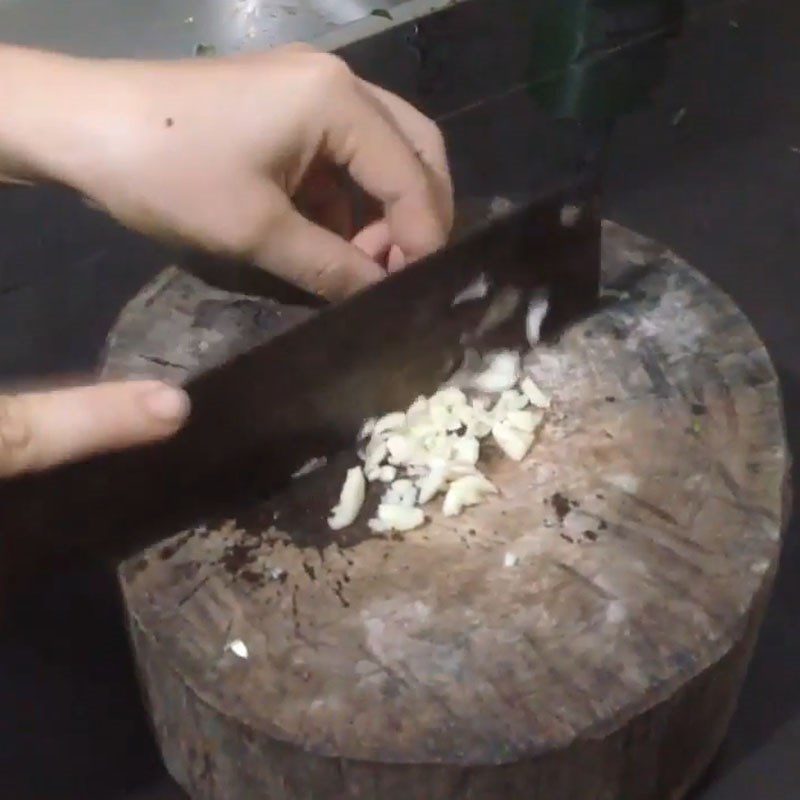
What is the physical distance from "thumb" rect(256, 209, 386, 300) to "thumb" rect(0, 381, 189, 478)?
0.17 metres

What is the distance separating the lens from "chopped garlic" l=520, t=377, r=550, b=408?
0.82 m

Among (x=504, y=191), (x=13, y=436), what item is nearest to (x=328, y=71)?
(x=13, y=436)

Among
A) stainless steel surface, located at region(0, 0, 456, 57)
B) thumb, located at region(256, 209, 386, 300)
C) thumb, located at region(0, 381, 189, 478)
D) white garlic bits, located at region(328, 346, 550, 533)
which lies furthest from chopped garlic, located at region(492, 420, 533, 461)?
stainless steel surface, located at region(0, 0, 456, 57)

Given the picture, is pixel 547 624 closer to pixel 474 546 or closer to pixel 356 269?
pixel 474 546

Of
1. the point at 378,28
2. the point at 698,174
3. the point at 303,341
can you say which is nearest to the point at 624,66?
the point at 698,174

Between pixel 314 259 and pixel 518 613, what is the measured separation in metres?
0.28

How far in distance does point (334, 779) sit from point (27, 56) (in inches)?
19.8

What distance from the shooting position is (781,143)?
1.33 metres

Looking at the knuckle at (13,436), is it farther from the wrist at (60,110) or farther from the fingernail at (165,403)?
the wrist at (60,110)

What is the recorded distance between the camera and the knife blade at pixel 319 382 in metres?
0.70

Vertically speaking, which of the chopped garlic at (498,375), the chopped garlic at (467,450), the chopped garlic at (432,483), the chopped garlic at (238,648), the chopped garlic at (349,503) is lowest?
the chopped garlic at (238,648)

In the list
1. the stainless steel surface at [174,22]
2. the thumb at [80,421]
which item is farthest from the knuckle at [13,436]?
the stainless steel surface at [174,22]

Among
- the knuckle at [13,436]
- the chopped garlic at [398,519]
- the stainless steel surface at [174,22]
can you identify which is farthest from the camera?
the stainless steel surface at [174,22]

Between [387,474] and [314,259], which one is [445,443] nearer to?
[387,474]
